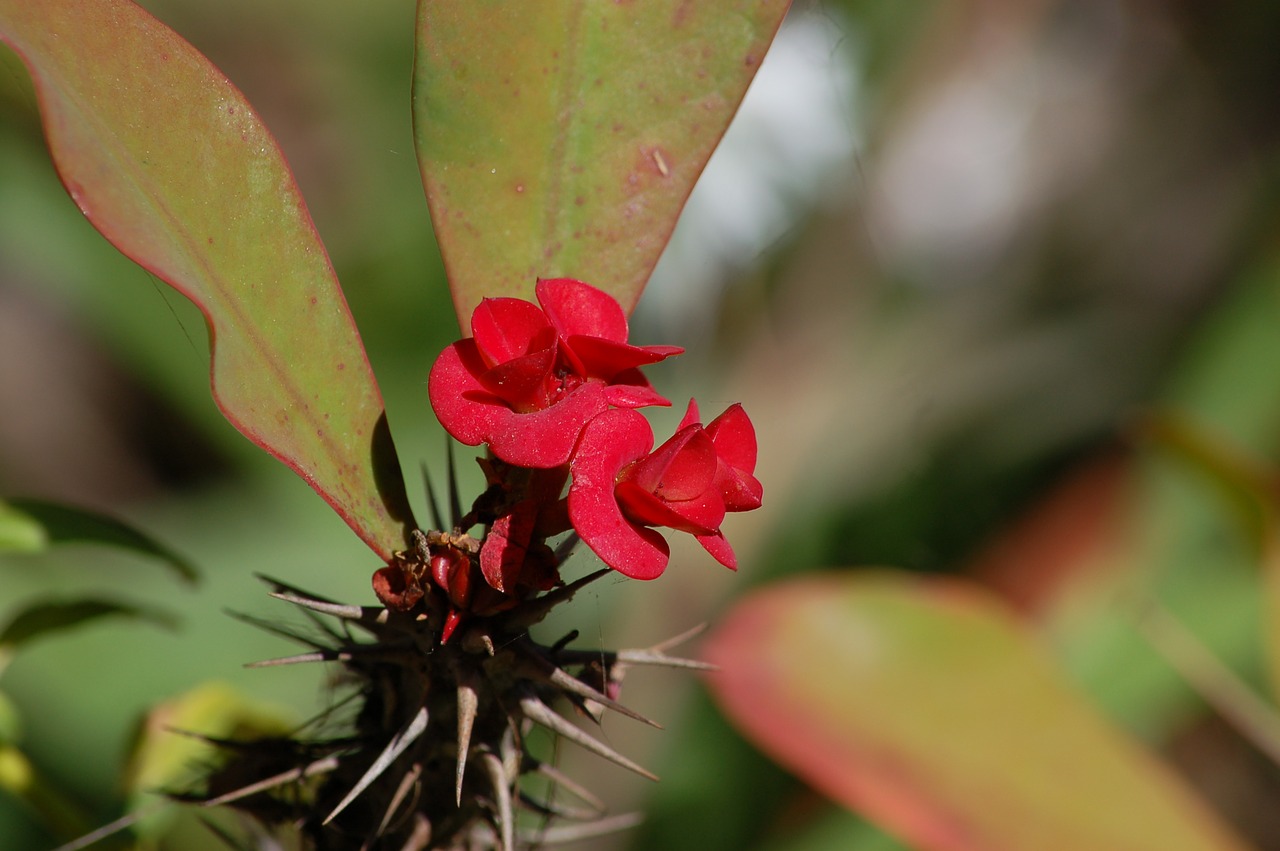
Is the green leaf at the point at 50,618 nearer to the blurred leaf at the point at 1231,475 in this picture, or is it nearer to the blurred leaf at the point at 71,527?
the blurred leaf at the point at 71,527

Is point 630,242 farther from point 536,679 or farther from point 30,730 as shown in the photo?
point 30,730

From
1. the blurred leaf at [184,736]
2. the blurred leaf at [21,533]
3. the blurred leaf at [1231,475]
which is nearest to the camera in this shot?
the blurred leaf at [21,533]

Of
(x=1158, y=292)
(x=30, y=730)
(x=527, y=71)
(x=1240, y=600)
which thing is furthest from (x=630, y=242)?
(x=1158, y=292)

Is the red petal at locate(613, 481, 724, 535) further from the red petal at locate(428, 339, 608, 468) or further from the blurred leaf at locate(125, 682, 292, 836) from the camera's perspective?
the blurred leaf at locate(125, 682, 292, 836)

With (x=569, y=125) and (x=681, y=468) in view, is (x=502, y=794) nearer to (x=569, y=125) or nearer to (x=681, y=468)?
(x=681, y=468)

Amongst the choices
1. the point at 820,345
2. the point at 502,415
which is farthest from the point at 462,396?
the point at 820,345

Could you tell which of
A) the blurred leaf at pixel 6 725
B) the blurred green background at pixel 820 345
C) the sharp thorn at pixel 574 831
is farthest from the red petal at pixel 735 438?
the blurred green background at pixel 820 345
